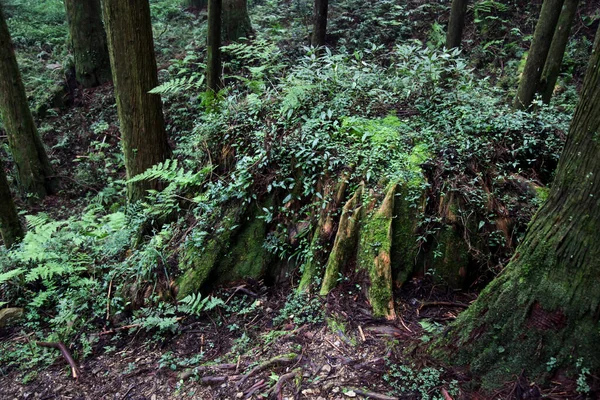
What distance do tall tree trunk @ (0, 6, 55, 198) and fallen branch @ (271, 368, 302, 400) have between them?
9.51 m

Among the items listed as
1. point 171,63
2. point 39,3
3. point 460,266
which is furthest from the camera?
point 39,3

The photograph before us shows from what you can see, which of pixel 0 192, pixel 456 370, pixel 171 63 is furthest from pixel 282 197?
pixel 171 63

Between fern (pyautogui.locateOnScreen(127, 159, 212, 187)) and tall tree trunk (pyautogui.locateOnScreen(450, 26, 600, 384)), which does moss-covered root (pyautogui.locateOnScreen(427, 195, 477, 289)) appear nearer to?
tall tree trunk (pyautogui.locateOnScreen(450, 26, 600, 384))

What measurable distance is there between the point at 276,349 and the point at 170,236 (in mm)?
2513

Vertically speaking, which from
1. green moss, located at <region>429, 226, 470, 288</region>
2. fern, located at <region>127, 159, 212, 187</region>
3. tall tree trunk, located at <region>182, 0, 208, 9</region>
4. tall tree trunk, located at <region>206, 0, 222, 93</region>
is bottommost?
green moss, located at <region>429, 226, 470, 288</region>

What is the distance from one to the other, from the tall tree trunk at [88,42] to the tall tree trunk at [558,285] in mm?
14336

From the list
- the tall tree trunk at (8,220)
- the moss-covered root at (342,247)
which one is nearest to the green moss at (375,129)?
the moss-covered root at (342,247)

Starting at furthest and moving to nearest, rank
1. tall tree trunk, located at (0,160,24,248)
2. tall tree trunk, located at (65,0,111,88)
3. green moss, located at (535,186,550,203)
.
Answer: tall tree trunk, located at (65,0,111,88)
tall tree trunk, located at (0,160,24,248)
green moss, located at (535,186,550,203)

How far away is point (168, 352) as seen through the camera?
4.12m

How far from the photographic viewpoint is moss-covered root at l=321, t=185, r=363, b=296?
4.15 metres

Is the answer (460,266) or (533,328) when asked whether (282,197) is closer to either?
(460,266)

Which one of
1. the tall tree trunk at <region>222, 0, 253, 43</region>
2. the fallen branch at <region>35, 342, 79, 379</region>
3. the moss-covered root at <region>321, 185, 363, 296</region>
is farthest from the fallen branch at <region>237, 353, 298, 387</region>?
the tall tree trunk at <region>222, 0, 253, 43</region>

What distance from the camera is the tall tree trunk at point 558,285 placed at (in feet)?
8.27

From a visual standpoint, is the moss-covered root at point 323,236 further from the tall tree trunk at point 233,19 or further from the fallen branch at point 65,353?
the tall tree trunk at point 233,19
